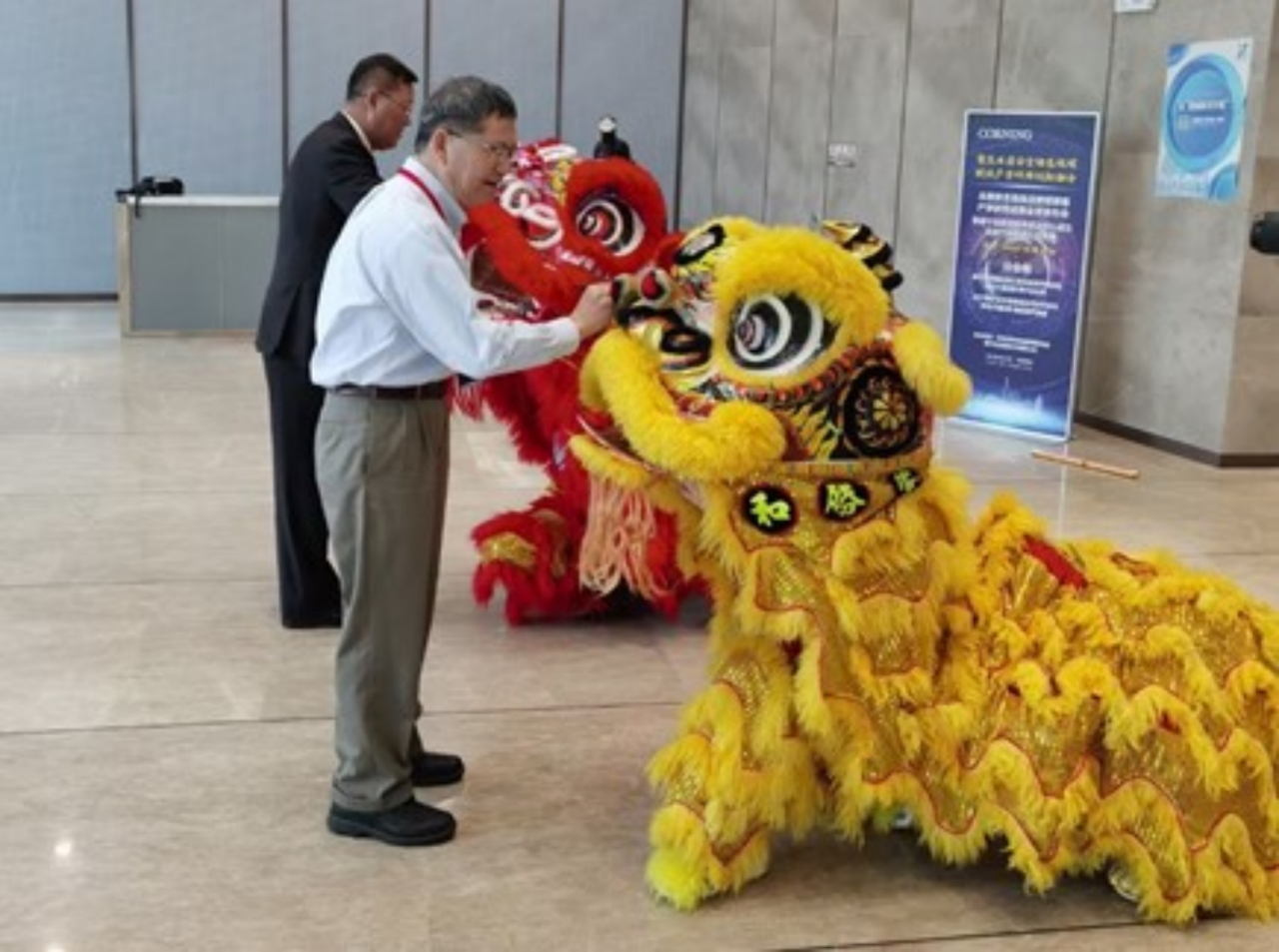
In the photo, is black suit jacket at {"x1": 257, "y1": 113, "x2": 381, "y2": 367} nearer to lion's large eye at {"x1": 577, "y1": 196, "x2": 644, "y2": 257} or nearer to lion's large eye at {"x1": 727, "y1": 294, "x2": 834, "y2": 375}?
lion's large eye at {"x1": 577, "y1": 196, "x2": 644, "y2": 257}

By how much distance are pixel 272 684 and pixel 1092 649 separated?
2.31 meters

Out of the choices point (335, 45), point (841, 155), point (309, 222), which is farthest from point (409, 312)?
point (335, 45)

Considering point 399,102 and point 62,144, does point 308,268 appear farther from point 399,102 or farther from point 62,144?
point 62,144

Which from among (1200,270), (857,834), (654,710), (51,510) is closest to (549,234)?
(654,710)

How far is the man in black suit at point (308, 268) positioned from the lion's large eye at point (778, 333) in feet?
6.06

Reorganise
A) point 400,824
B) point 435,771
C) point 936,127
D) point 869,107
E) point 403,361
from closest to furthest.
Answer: point 403,361 → point 400,824 → point 435,771 → point 936,127 → point 869,107

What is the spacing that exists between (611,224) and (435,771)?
174 cm

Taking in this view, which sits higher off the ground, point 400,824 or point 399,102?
point 399,102

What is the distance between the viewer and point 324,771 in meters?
3.69

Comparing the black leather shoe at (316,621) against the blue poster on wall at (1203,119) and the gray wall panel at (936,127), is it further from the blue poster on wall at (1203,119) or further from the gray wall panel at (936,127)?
the gray wall panel at (936,127)

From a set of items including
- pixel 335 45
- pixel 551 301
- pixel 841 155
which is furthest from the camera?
pixel 335 45

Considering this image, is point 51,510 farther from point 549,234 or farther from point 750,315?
point 750,315

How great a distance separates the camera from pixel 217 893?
3045 mm

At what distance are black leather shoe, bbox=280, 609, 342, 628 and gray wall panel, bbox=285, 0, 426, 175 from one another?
10.1 meters
